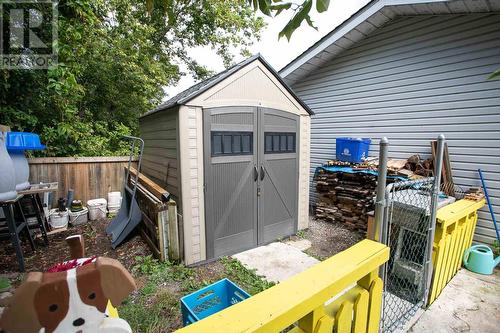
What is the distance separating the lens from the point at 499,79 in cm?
372

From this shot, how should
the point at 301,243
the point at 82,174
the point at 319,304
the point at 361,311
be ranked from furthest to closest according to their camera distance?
the point at 82,174 < the point at 301,243 < the point at 361,311 < the point at 319,304

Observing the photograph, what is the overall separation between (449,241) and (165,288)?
3254 millimetres

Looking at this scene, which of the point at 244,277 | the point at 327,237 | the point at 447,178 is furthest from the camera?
the point at 327,237

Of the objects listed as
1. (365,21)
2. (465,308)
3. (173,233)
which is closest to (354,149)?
(365,21)

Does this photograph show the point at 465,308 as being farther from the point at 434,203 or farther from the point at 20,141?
the point at 20,141

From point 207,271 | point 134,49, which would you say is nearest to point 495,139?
point 207,271

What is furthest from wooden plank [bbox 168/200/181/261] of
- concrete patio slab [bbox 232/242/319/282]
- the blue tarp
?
the blue tarp

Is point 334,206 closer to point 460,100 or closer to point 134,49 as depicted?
point 460,100

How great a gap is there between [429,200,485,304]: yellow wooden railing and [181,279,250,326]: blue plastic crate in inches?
74.3

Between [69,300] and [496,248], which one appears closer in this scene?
[69,300]

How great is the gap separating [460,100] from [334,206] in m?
3.03

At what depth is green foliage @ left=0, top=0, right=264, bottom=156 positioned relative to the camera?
4.37 metres

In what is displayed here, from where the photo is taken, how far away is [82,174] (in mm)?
5766

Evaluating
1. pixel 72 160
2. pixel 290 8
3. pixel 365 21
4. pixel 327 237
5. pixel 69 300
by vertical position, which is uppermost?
pixel 365 21
